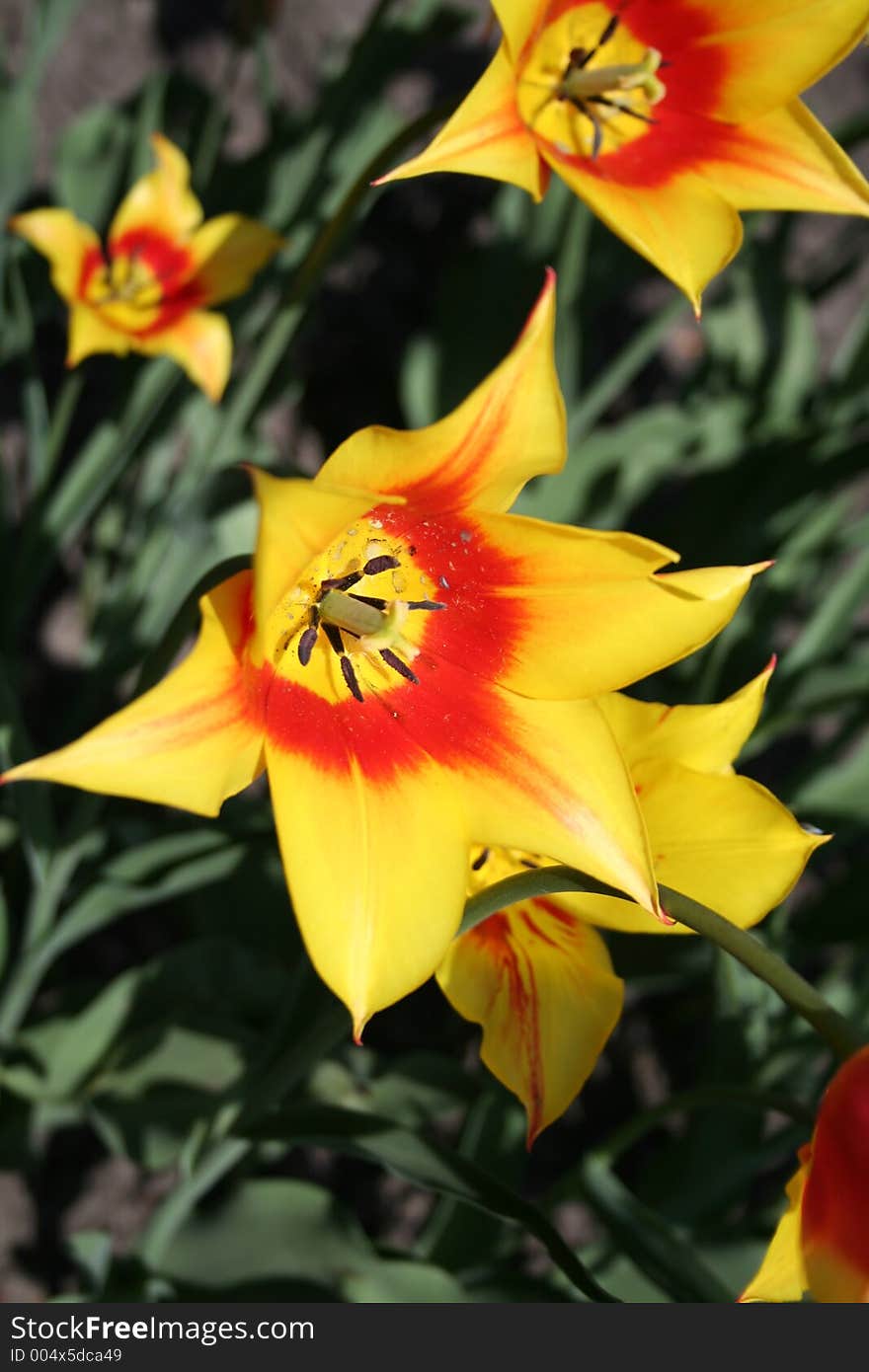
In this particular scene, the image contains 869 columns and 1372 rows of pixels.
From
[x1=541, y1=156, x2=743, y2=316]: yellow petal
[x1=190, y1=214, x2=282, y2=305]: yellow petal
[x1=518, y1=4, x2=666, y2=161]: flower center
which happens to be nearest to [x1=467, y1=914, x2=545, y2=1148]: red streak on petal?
[x1=541, y1=156, x2=743, y2=316]: yellow petal

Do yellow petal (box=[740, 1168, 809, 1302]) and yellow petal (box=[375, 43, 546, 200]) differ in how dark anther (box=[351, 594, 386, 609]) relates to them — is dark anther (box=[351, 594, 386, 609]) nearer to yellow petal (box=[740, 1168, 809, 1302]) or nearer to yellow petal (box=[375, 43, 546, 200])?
yellow petal (box=[375, 43, 546, 200])

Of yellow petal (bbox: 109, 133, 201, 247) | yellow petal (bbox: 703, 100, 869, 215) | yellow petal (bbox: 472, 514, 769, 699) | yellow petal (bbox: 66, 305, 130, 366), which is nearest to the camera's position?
yellow petal (bbox: 472, 514, 769, 699)

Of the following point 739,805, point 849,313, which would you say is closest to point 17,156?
point 739,805

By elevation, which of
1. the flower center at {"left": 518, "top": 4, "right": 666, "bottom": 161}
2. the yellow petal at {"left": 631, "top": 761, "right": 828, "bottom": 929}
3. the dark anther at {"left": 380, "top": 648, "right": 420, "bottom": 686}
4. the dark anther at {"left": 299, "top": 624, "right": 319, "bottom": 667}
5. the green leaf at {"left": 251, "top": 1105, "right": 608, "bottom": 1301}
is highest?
the flower center at {"left": 518, "top": 4, "right": 666, "bottom": 161}

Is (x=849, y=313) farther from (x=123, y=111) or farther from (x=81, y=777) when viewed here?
(x=81, y=777)

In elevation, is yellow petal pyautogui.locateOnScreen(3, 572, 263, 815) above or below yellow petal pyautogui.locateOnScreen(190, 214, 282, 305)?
below

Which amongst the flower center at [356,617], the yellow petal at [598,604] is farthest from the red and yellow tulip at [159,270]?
the yellow petal at [598,604]
